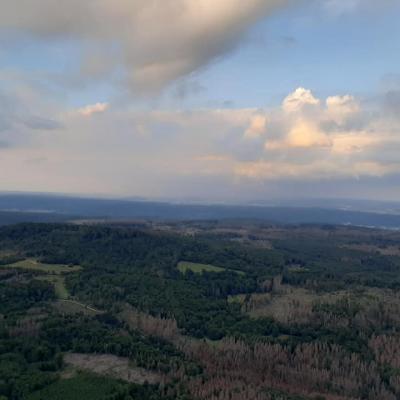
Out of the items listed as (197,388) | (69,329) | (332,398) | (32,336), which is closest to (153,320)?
(69,329)

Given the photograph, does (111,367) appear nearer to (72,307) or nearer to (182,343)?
(182,343)

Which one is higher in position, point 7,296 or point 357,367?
point 7,296

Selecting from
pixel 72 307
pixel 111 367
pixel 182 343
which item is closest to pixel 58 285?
pixel 72 307

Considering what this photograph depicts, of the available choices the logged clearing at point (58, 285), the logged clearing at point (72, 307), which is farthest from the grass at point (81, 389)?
the logged clearing at point (58, 285)

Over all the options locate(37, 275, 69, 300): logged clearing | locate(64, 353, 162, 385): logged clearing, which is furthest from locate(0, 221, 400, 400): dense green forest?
locate(37, 275, 69, 300): logged clearing

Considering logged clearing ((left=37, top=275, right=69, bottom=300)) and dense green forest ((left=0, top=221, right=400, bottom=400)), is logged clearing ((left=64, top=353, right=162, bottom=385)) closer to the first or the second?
dense green forest ((left=0, top=221, right=400, bottom=400))

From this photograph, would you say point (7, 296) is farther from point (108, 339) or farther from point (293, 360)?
point (293, 360)
